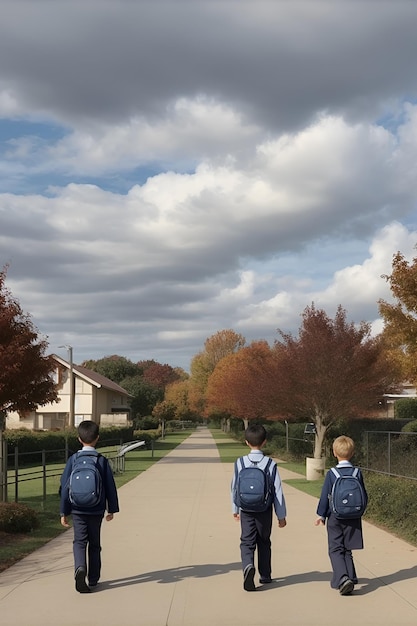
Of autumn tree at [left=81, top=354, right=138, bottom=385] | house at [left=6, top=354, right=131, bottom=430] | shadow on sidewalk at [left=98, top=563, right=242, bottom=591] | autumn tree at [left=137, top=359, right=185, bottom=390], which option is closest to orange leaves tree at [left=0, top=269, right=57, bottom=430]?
shadow on sidewalk at [left=98, top=563, right=242, bottom=591]

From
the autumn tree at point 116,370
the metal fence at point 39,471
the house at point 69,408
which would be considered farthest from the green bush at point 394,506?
the autumn tree at point 116,370

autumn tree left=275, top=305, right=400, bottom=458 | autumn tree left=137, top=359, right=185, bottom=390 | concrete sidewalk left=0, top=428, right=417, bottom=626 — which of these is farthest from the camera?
autumn tree left=137, top=359, right=185, bottom=390

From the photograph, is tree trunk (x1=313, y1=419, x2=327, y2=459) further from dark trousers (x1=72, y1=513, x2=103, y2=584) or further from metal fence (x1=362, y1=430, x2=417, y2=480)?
dark trousers (x1=72, y1=513, x2=103, y2=584)

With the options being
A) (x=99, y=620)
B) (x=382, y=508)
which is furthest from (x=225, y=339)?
(x=99, y=620)

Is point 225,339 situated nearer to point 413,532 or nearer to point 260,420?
point 260,420

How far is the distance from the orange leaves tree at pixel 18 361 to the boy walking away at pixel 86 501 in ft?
37.8

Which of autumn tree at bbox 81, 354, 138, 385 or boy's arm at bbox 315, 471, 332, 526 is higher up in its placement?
autumn tree at bbox 81, 354, 138, 385

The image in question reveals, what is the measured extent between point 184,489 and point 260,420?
1196 inches

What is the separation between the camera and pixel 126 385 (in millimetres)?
87062

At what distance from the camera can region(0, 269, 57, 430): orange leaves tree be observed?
61.5 ft

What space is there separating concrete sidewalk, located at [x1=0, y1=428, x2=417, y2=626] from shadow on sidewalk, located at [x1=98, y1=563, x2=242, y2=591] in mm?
11

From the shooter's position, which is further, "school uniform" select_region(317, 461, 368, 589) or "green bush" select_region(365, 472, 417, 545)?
"green bush" select_region(365, 472, 417, 545)

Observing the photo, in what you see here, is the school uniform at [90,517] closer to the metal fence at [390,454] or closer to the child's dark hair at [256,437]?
the child's dark hair at [256,437]

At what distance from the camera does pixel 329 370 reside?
22.9 meters
